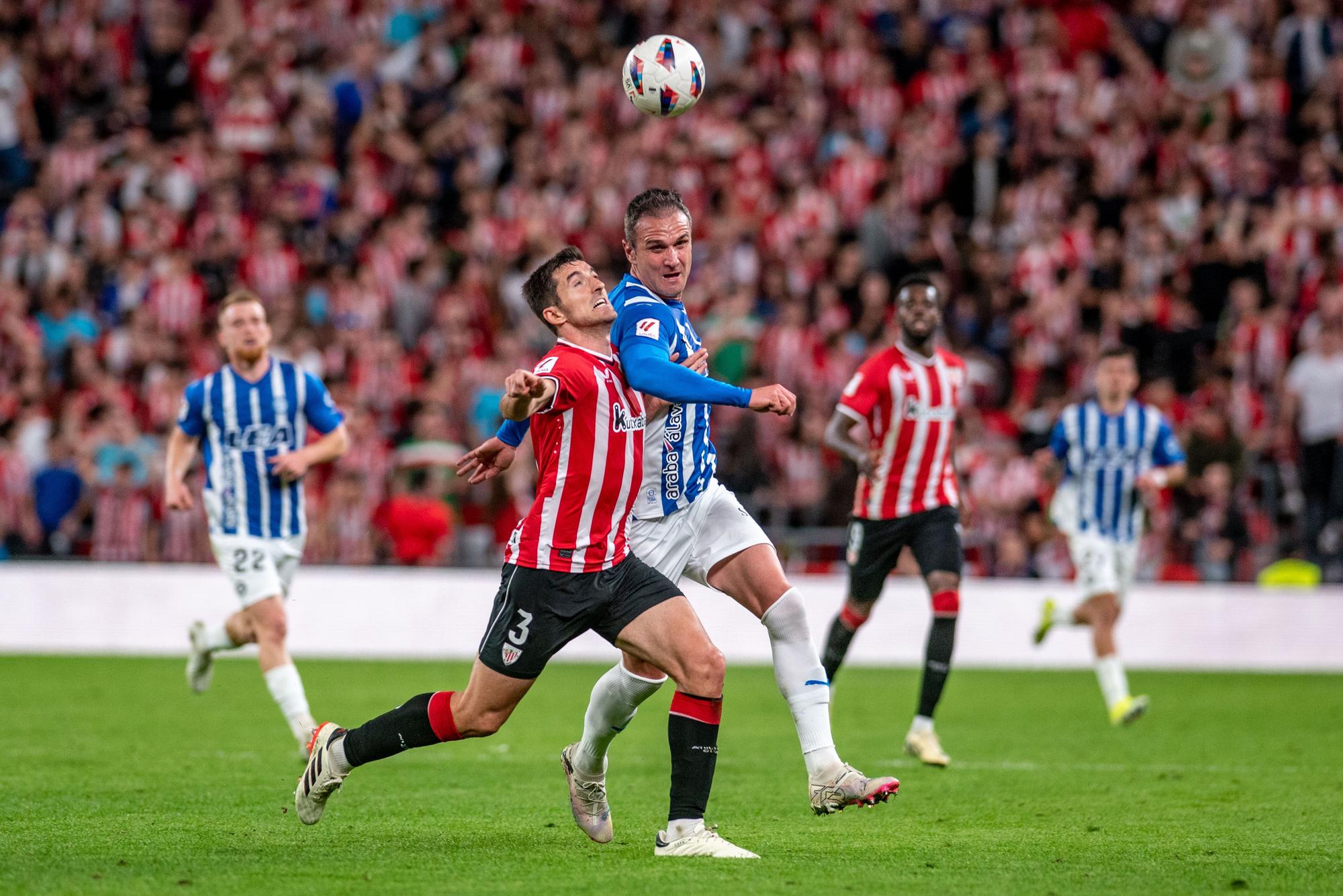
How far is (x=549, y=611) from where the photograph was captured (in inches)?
239

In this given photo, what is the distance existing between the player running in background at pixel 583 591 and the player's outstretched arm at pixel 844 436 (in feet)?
12.6

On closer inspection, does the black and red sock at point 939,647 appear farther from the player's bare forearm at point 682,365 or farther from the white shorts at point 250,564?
the white shorts at point 250,564

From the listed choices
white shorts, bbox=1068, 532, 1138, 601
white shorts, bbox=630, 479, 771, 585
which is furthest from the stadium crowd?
white shorts, bbox=630, 479, 771, 585

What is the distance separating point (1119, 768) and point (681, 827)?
3.83 metres

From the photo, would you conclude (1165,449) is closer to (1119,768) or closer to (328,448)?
(1119,768)

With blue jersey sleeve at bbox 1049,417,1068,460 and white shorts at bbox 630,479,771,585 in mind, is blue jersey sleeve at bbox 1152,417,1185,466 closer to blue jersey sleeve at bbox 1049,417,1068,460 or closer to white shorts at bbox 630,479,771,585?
blue jersey sleeve at bbox 1049,417,1068,460

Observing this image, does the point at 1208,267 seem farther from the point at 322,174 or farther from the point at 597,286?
the point at 597,286

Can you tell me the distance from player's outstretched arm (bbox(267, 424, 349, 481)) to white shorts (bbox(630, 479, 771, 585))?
285cm

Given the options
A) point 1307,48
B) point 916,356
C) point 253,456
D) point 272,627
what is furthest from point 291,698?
point 1307,48

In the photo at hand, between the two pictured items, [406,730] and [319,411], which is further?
[319,411]

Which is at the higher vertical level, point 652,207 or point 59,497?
point 652,207

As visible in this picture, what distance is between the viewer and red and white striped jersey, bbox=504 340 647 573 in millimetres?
6113

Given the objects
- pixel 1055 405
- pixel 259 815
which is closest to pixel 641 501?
pixel 259 815

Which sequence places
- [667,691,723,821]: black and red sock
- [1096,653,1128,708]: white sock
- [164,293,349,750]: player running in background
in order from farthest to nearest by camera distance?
[1096,653,1128,708]: white sock → [164,293,349,750]: player running in background → [667,691,723,821]: black and red sock
